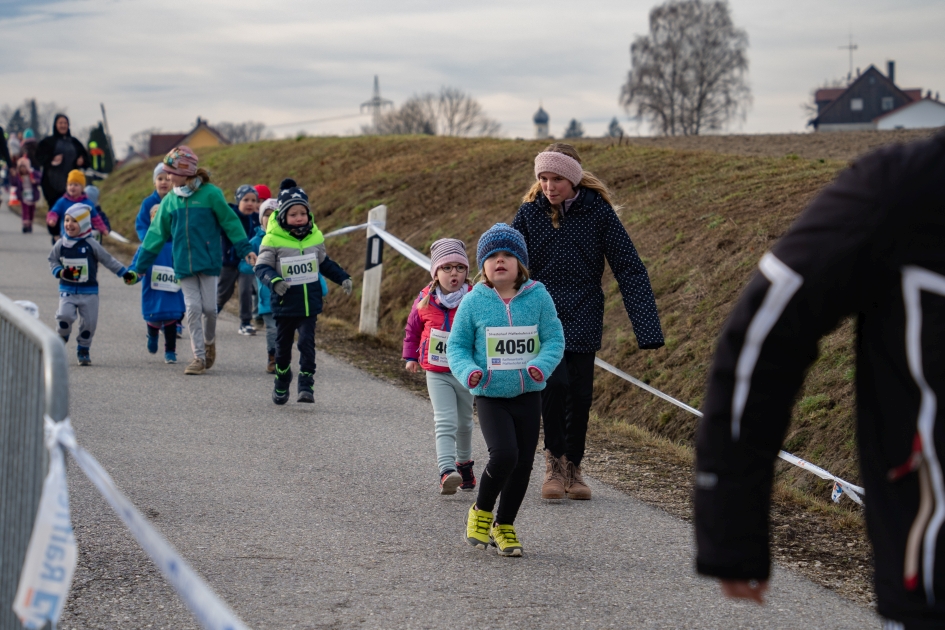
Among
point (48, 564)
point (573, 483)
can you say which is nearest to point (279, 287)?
point (573, 483)

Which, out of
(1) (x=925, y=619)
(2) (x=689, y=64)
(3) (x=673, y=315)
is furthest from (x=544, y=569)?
(2) (x=689, y=64)

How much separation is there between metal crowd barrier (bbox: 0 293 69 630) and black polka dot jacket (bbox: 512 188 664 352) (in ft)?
12.1

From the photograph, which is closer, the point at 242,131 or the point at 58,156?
the point at 58,156

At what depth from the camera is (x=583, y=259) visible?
6.45 m

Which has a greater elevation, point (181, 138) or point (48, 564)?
point (181, 138)

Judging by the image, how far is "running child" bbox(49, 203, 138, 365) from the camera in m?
10.5

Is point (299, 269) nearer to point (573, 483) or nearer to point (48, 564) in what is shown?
point (573, 483)

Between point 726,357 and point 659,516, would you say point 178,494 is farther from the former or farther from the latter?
point 726,357

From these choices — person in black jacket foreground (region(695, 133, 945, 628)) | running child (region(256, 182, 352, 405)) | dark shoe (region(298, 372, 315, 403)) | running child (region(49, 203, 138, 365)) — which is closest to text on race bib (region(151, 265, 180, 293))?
running child (region(49, 203, 138, 365))

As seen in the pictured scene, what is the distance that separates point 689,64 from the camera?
75.0 meters

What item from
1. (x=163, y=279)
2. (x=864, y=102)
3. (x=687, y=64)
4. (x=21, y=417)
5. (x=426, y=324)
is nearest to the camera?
(x=21, y=417)

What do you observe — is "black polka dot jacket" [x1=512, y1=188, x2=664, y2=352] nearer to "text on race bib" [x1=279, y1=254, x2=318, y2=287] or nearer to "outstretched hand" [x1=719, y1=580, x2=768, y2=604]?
"text on race bib" [x1=279, y1=254, x2=318, y2=287]

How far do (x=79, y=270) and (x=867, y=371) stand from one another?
31.4 feet

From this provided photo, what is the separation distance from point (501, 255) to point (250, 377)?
5.35 metres
